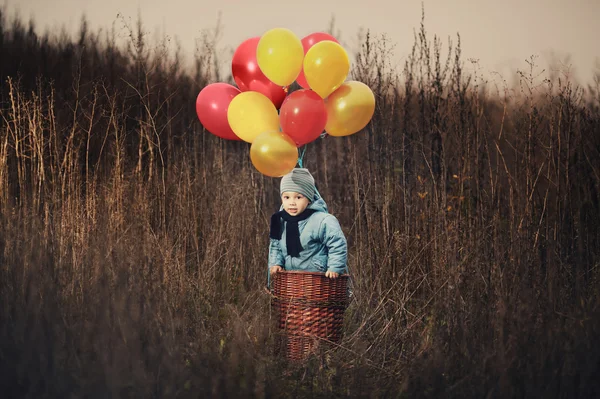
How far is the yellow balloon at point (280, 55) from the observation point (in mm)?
2795

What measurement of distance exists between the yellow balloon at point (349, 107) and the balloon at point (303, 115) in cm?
8

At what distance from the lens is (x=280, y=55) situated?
2.79 m

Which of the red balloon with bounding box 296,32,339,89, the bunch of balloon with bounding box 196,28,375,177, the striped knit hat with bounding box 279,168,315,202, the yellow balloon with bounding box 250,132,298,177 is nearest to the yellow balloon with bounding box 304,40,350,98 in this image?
the bunch of balloon with bounding box 196,28,375,177

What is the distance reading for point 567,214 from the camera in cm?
357

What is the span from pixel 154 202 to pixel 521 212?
2.64 metres

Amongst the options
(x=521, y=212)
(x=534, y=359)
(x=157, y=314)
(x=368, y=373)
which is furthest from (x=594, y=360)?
(x=157, y=314)

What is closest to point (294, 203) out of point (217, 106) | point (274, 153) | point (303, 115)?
point (274, 153)

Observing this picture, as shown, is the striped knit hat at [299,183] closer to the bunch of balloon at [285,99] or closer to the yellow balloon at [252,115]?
the bunch of balloon at [285,99]

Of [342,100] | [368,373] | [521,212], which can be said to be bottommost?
[368,373]

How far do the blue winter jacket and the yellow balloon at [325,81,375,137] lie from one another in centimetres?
44

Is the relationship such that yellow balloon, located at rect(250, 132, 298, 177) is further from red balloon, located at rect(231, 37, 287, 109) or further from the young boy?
red balloon, located at rect(231, 37, 287, 109)

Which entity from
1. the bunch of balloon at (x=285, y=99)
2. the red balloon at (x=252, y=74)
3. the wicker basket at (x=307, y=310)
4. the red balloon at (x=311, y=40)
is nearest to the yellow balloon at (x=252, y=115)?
the bunch of balloon at (x=285, y=99)

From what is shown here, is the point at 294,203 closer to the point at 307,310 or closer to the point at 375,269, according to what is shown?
the point at 307,310

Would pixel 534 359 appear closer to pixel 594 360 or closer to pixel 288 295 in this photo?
pixel 594 360
